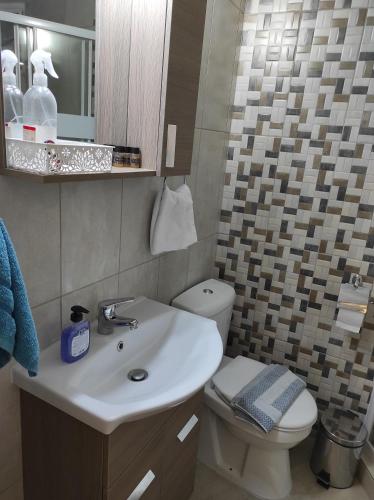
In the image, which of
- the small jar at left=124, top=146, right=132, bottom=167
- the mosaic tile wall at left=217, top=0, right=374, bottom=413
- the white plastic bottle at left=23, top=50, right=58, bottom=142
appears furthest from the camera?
the mosaic tile wall at left=217, top=0, right=374, bottom=413

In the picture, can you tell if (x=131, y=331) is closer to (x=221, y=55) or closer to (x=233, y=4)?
(x=221, y=55)

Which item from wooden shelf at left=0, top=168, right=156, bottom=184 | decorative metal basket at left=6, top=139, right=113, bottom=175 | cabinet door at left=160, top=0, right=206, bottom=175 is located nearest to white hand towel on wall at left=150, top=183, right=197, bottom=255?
cabinet door at left=160, top=0, right=206, bottom=175

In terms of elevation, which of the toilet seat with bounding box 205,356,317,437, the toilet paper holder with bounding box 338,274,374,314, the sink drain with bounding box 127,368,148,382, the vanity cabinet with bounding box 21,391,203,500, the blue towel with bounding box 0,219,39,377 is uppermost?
the blue towel with bounding box 0,219,39,377

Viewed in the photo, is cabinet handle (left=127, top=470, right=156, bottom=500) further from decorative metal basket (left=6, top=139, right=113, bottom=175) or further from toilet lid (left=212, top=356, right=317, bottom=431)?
decorative metal basket (left=6, top=139, right=113, bottom=175)

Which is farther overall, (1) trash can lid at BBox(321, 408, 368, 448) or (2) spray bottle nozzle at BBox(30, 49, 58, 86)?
(1) trash can lid at BBox(321, 408, 368, 448)

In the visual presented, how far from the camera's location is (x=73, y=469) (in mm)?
1024

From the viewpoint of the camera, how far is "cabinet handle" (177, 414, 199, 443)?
4.40 feet

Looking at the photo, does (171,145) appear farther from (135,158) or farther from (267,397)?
(267,397)

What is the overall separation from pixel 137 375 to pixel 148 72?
0.95m

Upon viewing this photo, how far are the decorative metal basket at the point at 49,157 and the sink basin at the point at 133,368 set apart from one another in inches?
21.5

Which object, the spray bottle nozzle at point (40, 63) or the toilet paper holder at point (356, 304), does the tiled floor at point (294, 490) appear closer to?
the toilet paper holder at point (356, 304)

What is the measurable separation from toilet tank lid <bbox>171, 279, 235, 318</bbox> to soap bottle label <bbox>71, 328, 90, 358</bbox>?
0.66 m

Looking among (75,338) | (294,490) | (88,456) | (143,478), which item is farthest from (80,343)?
(294,490)

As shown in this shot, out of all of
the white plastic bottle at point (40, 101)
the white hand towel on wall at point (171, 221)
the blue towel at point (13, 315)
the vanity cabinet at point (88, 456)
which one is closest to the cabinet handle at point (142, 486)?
the vanity cabinet at point (88, 456)
